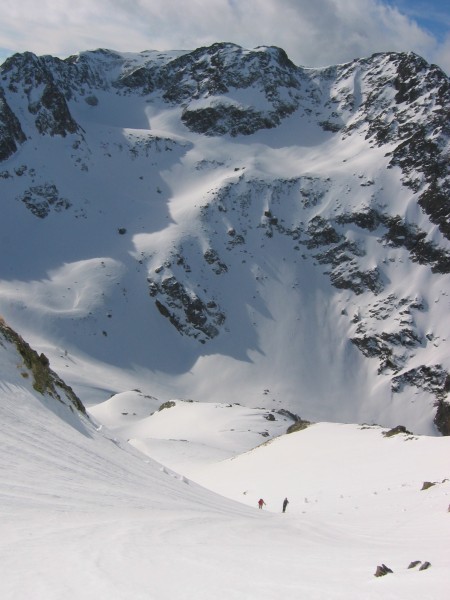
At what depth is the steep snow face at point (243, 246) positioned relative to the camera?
11706 centimetres

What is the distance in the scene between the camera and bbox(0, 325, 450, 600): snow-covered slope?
8.20 metres

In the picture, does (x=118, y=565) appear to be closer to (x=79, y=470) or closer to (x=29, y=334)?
(x=79, y=470)

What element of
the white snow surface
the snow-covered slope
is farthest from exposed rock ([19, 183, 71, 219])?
the snow-covered slope

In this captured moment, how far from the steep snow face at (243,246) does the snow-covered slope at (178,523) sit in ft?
232

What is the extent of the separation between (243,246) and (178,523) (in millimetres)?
129296

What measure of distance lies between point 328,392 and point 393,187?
6113 cm

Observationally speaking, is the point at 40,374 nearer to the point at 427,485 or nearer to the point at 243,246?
the point at 427,485

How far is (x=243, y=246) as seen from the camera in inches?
5561

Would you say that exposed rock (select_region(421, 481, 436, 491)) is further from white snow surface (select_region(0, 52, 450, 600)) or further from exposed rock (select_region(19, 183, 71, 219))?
exposed rock (select_region(19, 183, 71, 219))

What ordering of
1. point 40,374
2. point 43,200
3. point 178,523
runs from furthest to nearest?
point 43,200, point 40,374, point 178,523

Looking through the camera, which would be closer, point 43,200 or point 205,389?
point 205,389

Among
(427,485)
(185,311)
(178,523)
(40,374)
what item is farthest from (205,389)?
(178,523)

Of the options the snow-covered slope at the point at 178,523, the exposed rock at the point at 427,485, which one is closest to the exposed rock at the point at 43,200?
the snow-covered slope at the point at 178,523

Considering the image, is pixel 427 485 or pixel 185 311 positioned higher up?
pixel 185 311
